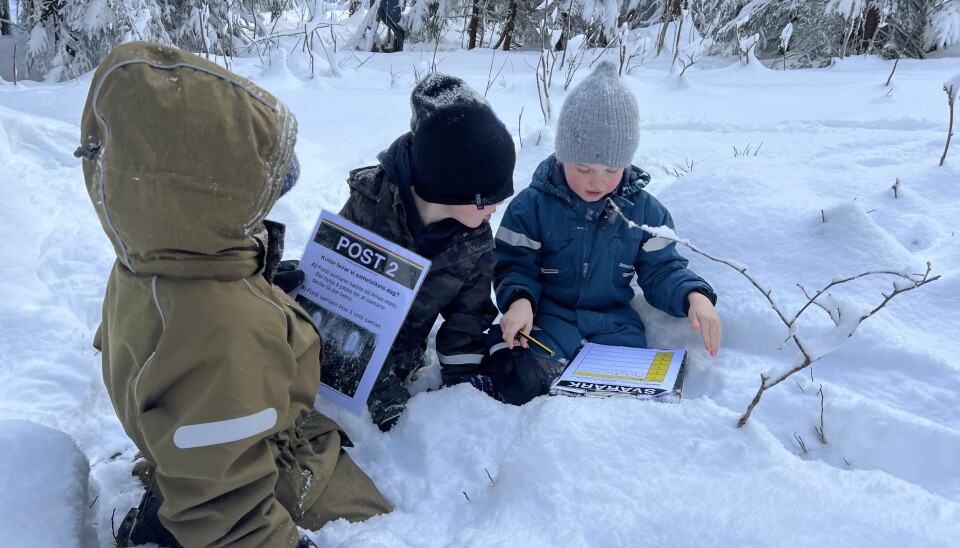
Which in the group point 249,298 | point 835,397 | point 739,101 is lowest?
point 835,397

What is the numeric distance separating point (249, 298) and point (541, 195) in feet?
4.82

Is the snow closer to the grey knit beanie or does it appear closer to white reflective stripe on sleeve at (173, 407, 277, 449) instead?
white reflective stripe on sleeve at (173, 407, 277, 449)

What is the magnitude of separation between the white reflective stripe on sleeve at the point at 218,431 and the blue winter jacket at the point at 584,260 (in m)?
1.32

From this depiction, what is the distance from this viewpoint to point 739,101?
15.8ft

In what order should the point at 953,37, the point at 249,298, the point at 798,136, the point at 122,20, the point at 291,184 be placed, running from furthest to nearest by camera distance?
1. the point at 953,37
2. the point at 122,20
3. the point at 798,136
4. the point at 291,184
5. the point at 249,298

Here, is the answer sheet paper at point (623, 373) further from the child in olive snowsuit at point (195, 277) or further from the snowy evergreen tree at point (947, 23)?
the snowy evergreen tree at point (947, 23)

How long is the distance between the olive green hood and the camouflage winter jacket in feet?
2.53

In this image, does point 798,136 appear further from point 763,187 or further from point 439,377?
point 439,377

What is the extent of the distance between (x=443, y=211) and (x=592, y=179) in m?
0.65

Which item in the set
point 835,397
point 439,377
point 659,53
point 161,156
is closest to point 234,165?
point 161,156

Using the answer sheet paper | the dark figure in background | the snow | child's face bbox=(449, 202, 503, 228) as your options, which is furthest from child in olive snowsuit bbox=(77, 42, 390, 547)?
the dark figure in background

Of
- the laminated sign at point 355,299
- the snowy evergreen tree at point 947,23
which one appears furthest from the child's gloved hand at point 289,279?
the snowy evergreen tree at point 947,23

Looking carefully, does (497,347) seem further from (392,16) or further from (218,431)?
(392,16)

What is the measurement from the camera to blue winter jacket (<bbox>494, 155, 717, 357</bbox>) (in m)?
2.48
